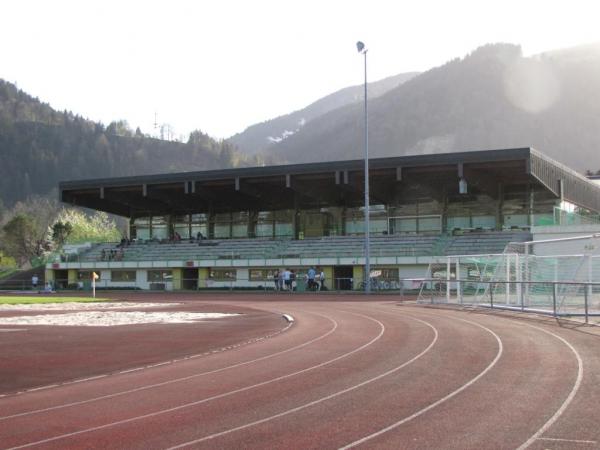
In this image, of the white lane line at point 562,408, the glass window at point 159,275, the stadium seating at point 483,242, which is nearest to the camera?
the white lane line at point 562,408

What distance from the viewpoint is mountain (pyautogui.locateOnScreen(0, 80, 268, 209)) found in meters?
168

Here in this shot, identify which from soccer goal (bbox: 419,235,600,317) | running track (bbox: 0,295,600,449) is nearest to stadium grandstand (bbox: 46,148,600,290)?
soccer goal (bbox: 419,235,600,317)

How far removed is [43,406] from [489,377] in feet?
21.3

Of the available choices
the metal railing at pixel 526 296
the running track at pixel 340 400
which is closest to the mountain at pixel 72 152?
the metal railing at pixel 526 296

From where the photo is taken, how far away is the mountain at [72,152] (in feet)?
552

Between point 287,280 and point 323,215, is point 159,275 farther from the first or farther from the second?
point 323,215

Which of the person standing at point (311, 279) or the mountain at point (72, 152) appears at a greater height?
the mountain at point (72, 152)

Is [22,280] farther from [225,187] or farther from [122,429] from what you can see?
[122,429]

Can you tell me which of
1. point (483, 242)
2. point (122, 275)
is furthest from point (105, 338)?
point (122, 275)

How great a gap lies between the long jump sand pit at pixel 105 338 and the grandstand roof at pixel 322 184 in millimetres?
27069

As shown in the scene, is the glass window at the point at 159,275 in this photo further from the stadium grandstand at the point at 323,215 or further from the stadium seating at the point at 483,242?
the stadium seating at the point at 483,242

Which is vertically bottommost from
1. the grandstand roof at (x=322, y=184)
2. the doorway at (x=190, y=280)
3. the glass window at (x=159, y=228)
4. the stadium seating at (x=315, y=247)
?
the doorway at (x=190, y=280)

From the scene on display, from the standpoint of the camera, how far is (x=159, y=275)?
189 ft

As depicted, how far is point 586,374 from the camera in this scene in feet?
33.9
